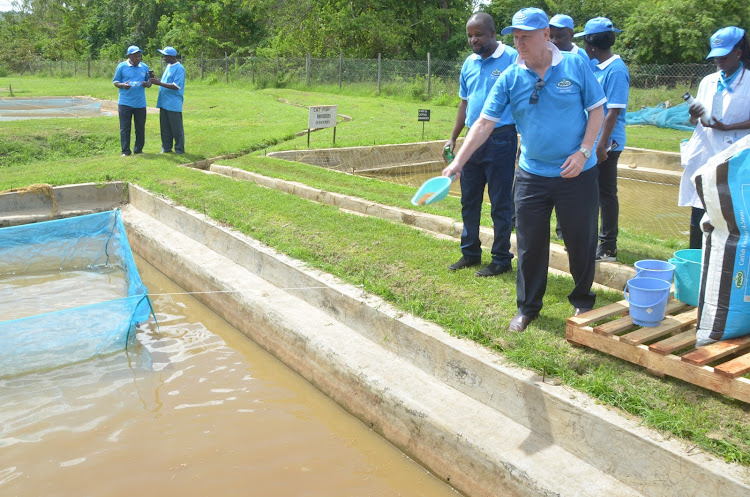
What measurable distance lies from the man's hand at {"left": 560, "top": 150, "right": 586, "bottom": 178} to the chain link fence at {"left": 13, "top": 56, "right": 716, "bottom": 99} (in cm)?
1981

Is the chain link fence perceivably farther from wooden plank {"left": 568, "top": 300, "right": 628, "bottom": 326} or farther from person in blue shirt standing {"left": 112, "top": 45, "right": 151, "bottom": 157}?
wooden plank {"left": 568, "top": 300, "right": 628, "bottom": 326}

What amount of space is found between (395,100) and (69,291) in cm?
1957

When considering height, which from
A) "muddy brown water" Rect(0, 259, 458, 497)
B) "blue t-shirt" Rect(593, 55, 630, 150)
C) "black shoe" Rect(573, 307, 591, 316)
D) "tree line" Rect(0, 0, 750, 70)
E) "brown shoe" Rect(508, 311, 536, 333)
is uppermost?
"tree line" Rect(0, 0, 750, 70)

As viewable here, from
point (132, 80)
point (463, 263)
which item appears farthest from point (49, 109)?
point (463, 263)

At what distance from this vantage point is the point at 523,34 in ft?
13.1

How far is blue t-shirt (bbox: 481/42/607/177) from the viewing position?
412cm

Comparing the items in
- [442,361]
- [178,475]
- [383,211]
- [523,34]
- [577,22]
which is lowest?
[178,475]

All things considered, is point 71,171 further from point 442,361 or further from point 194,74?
point 194,74

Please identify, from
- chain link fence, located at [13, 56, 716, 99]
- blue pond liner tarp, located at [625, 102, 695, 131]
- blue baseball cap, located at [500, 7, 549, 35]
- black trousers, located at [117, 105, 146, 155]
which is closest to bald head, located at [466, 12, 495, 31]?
blue baseball cap, located at [500, 7, 549, 35]

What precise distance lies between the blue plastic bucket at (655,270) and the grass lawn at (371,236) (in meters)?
0.55

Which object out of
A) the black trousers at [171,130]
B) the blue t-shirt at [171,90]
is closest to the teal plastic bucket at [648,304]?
the blue t-shirt at [171,90]

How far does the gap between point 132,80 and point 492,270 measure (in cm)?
862

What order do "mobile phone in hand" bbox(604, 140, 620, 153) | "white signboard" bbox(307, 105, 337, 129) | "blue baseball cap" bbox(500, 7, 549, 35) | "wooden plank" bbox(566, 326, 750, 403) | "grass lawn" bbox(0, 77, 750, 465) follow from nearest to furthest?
"wooden plank" bbox(566, 326, 750, 403) < "grass lawn" bbox(0, 77, 750, 465) < "blue baseball cap" bbox(500, 7, 549, 35) < "mobile phone in hand" bbox(604, 140, 620, 153) < "white signboard" bbox(307, 105, 337, 129)

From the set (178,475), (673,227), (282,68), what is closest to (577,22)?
(282,68)
